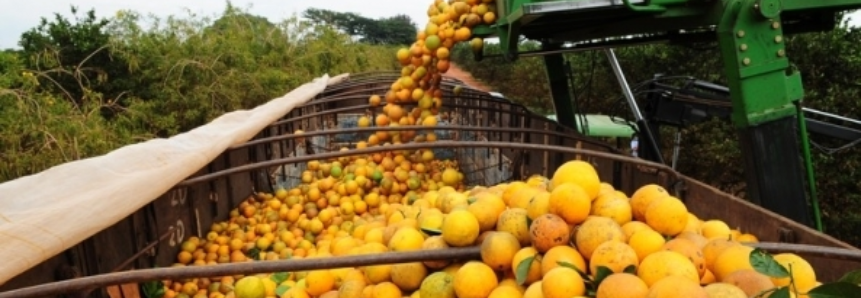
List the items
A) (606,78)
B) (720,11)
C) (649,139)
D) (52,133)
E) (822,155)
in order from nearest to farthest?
(720,11) → (649,139) → (52,133) → (822,155) → (606,78)

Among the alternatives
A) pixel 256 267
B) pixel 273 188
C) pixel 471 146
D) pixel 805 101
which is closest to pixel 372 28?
pixel 805 101

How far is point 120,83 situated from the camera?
32.5ft

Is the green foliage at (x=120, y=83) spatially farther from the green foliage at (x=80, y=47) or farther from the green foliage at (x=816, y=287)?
the green foliage at (x=816, y=287)

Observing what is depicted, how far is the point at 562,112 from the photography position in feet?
20.6

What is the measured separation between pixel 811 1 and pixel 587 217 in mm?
2212

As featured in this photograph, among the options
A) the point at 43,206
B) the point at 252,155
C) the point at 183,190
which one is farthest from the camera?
the point at 252,155

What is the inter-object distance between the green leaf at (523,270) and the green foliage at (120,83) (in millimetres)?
5951

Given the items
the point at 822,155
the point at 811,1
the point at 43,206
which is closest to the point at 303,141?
the point at 43,206

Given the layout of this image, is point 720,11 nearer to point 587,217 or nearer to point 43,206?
point 587,217

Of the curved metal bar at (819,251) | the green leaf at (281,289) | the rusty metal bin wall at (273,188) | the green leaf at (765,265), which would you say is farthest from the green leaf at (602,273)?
the green leaf at (281,289)

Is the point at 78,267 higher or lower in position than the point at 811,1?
lower

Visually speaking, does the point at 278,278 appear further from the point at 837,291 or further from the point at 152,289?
the point at 837,291

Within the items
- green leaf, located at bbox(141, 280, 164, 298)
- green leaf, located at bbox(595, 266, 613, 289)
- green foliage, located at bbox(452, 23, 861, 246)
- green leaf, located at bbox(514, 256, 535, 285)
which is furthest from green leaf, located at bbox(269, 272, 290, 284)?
green foliage, located at bbox(452, 23, 861, 246)

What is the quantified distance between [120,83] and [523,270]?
10.1 meters
